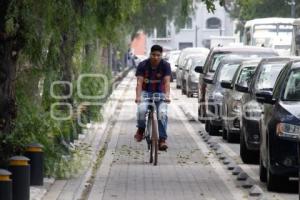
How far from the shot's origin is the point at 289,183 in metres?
14.7

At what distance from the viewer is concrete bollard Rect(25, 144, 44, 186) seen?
→ 572 inches

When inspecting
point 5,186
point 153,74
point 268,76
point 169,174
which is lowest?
point 169,174

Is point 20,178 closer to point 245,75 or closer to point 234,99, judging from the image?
point 234,99

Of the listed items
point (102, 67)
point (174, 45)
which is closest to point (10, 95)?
point (102, 67)

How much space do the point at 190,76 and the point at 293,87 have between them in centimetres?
3105

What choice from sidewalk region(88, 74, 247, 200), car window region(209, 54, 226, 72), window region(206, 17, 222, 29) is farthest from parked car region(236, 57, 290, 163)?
window region(206, 17, 222, 29)

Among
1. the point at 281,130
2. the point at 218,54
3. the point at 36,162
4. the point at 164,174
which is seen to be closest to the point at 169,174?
the point at 164,174

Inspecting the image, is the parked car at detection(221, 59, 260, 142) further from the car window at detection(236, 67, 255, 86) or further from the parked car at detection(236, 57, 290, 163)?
the parked car at detection(236, 57, 290, 163)

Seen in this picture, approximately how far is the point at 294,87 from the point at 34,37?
3535 mm

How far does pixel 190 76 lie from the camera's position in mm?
46219

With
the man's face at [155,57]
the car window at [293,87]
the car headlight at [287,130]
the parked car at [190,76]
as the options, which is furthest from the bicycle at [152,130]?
the parked car at [190,76]

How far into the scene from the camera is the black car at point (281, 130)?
13.9 meters

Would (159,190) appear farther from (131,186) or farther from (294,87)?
(294,87)

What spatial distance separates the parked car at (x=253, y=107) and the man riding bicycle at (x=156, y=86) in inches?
51.0
